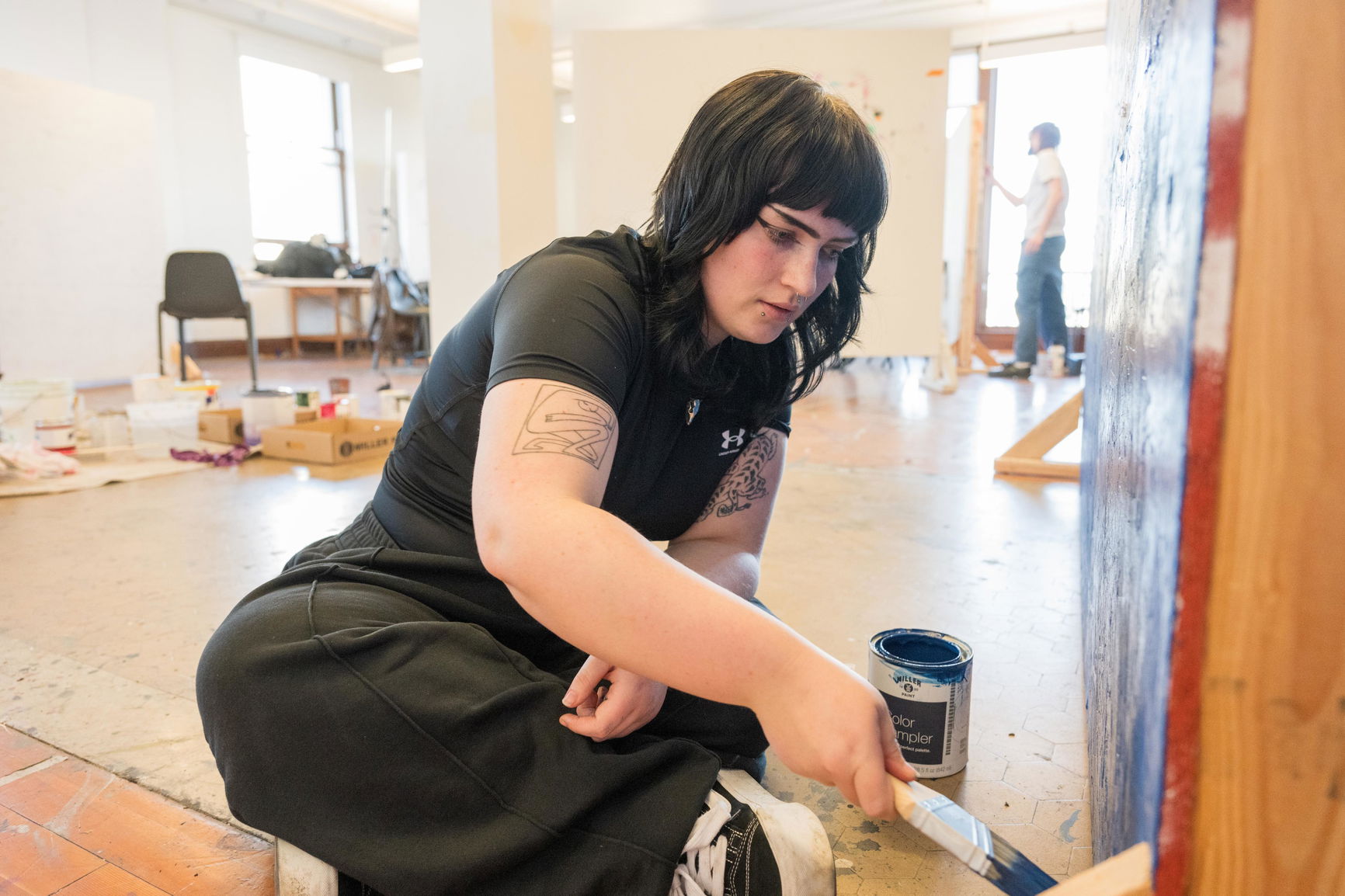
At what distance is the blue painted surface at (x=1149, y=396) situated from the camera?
360mm

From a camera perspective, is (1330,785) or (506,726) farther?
(506,726)

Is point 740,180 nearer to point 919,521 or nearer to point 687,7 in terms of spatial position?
point 919,521

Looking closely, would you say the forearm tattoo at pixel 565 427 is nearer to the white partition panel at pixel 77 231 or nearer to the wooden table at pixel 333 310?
the white partition panel at pixel 77 231

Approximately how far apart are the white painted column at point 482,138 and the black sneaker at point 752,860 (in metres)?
2.78

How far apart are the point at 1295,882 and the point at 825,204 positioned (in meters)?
0.57

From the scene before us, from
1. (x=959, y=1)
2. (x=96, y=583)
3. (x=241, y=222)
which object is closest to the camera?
(x=96, y=583)

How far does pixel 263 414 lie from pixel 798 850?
2819 millimetres

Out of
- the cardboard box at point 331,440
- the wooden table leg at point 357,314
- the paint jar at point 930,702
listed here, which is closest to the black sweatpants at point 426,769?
the paint jar at point 930,702

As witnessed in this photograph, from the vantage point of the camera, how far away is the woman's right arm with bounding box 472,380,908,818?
0.56 metres

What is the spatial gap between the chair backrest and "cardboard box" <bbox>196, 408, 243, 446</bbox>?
4.12 ft

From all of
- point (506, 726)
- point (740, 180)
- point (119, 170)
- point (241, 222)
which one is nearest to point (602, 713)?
point (506, 726)

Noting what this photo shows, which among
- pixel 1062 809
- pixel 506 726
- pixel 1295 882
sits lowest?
pixel 1062 809

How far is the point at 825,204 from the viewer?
2.51 ft

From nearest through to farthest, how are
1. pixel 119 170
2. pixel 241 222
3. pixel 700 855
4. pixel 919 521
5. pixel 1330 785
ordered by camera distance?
1. pixel 1330 785
2. pixel 700 855
3. pixel 919 521
4. pixel 119 170
5. pixel 241 222
